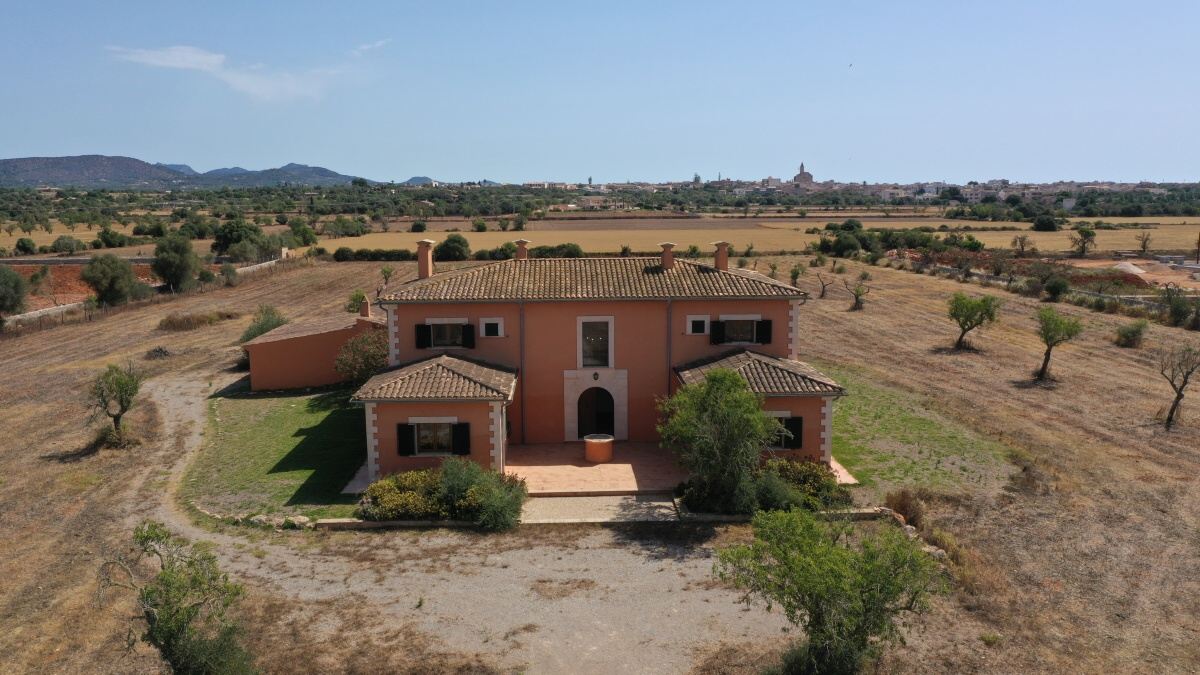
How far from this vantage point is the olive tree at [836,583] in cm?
1151

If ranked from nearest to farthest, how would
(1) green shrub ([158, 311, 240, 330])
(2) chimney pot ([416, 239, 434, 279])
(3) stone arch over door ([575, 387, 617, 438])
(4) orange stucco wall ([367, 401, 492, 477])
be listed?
(4) orange stucco wall ([367, 401, 492, 477]), (3) stone arch over door ([575, 387, 617, 438]), (2) chimney pot ([416, 239, 434, 279]), (1) green shrub ([158, 311, 240, 330])

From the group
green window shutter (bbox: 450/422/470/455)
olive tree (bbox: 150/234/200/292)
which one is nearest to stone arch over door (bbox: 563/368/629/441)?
green window shutter (bbox: 450/422/470/455)

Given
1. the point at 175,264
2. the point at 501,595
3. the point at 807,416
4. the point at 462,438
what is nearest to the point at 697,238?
the point at 175,264

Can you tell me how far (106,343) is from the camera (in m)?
42.8

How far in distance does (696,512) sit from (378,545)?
23.9ft

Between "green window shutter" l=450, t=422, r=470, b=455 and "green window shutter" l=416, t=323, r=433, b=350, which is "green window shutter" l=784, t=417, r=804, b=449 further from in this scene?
"green window shutter" l=416, t=323, r=433, b=350

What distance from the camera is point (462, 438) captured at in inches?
854

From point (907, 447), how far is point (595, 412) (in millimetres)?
→ 9217

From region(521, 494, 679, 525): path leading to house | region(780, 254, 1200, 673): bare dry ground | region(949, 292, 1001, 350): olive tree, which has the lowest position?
region(521, 494, 679, 525): path leading to house

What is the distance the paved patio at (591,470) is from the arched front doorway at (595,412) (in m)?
0.70

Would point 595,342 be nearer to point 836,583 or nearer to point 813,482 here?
point 813,482

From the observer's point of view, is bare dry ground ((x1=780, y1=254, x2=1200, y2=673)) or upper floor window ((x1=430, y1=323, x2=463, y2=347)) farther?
upper floor window ((x1=430, y1=323, x2=463, y2=347))

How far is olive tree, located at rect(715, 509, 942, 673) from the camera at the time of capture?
1151 cm

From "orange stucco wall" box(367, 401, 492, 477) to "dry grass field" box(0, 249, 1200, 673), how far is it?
300 cm
